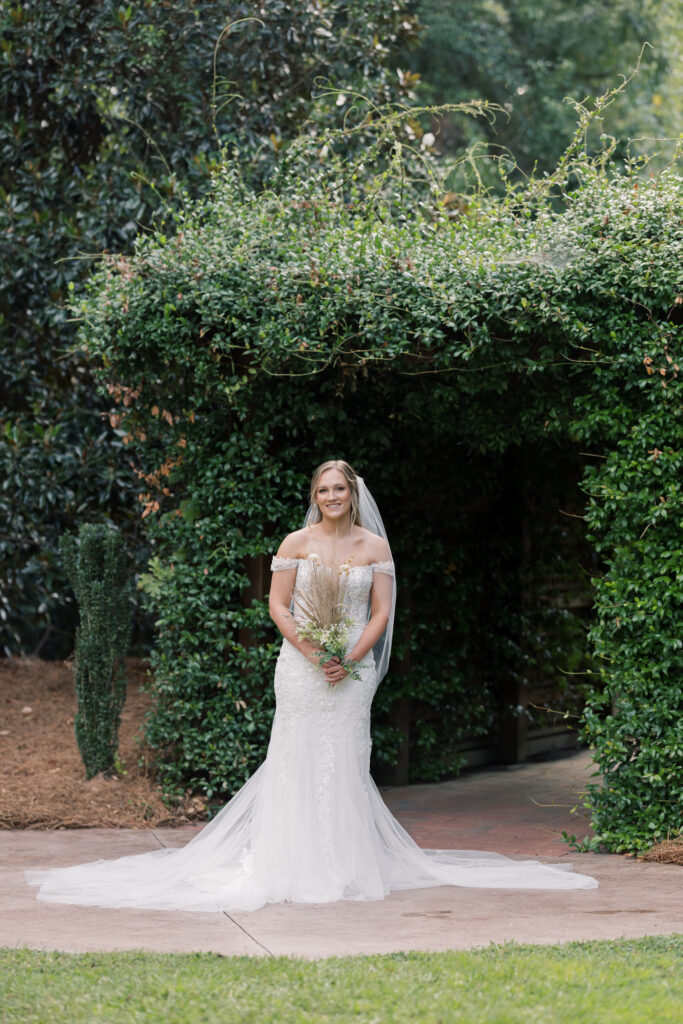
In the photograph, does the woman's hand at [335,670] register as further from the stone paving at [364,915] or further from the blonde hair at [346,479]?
the stone paving at [364,915]

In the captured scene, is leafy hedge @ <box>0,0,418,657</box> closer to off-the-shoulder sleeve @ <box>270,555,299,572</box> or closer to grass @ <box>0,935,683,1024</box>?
off-the-shoulder sleeve @ <box>270,555,299,572</box>

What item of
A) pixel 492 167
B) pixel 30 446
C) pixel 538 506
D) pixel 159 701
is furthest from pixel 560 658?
pixel 492 167

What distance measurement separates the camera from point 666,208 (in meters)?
6.06

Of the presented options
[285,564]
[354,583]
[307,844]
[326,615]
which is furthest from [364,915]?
[285,564]

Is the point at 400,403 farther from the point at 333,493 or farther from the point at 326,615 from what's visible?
the point at 326,615

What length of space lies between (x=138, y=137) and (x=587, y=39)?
Answer: 390 inches

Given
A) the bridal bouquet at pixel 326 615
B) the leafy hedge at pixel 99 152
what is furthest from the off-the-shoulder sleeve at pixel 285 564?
the leafy hedge at pixel 99 152

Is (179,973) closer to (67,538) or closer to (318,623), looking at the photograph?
(318,623)

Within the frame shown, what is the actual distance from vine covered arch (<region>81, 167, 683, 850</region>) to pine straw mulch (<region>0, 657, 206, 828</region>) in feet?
0.92

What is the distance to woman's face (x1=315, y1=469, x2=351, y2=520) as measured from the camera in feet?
19.4

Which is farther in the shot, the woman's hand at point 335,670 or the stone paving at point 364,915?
the woman's hand at point 335,670

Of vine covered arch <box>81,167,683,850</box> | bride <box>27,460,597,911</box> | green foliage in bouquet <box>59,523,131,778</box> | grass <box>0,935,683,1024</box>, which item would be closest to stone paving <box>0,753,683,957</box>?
bride <box>27,460,597,911</box>

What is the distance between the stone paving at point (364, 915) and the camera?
4.61 metres

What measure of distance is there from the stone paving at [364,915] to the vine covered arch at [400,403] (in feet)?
1.83
